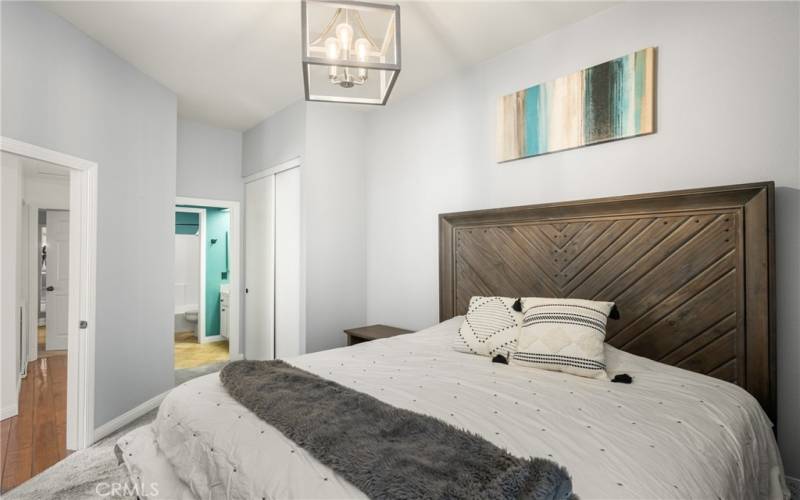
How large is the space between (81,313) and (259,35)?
2.23 m

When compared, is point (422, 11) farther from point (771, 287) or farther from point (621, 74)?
point (771, 287)

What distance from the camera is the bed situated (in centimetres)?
112

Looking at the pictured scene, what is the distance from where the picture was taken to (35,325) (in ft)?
14.4

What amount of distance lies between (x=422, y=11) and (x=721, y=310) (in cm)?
233

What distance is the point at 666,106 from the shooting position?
2.13 meters

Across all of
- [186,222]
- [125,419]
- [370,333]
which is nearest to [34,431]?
[125,419]

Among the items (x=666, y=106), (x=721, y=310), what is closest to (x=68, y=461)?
(x=721, y=310)

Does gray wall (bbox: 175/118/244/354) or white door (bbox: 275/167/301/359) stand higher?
gray wall (bbox: 175/118/244/354)

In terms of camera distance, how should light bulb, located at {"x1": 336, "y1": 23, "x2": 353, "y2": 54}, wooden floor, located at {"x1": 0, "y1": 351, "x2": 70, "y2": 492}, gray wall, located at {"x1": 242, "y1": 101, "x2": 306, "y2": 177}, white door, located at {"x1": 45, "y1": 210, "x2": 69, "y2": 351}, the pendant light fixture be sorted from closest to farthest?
the pendant light fixture < light bulb, located at {"x1": 336, "y1": 23, "x2": 353, "y2": 54} < wooden floor, located at {"x1": 0, "y1": 351, "x2": 70, "y2": 492} < gray wall, located at {"x1": 242, "y1": 101, "x2": 306, "y2": 177} < white door, located at {"x1": 45, "y1": 210, "x2": 69, "y2": 351}

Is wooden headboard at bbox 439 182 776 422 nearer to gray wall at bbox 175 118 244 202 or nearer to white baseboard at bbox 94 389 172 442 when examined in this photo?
white baseboard at bbox 94 389 172 442

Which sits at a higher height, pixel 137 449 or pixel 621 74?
pixel 621 74

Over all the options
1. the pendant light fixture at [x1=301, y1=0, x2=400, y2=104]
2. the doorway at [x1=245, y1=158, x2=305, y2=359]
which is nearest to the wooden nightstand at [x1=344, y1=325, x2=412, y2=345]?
the doorway at [x1=245, y1=158, x2=305, y2=359]

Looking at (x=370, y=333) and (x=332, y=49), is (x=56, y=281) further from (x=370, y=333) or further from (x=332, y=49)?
(x=332, y=49)

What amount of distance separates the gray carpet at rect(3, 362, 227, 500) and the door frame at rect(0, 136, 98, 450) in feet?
0.57
